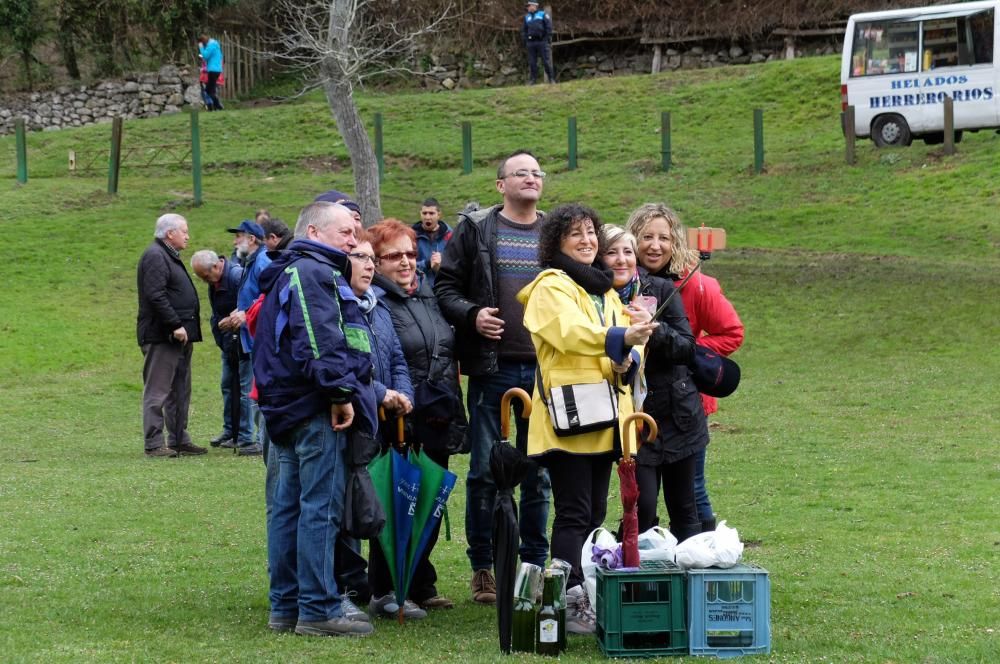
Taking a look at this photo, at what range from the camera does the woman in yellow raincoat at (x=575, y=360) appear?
620cm

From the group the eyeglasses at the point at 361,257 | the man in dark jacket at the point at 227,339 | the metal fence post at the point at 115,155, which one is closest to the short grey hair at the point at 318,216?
the eyeglasses at the point at 361,257

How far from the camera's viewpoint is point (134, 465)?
12031 millimetres

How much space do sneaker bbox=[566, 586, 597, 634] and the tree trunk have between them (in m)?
18.6

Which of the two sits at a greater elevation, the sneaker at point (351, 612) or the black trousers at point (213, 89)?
the black trousers at point (213, 89)

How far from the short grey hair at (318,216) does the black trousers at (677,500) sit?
1.91 meters

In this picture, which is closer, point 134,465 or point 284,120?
point 134,465

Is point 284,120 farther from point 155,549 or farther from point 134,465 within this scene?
point 155,549

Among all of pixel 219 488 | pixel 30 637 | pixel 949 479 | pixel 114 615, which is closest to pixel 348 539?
pixel 114 615

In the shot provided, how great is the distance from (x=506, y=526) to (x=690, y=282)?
1930 mm

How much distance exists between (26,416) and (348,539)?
9146 mm

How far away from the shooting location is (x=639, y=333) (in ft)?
19.6

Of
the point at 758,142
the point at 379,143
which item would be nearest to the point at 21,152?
the point at 379,143

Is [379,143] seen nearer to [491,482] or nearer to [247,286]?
[247,286]

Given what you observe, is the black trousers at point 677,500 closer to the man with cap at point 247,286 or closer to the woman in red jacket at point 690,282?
the woman in red jacket at point 690,282
